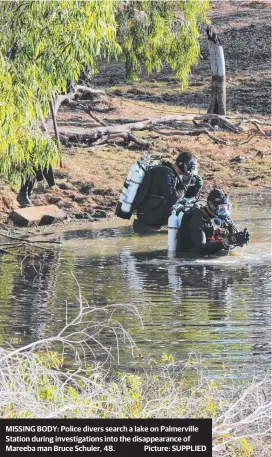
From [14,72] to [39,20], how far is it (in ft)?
2.38

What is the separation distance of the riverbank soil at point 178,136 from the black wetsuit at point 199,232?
13.7 feet

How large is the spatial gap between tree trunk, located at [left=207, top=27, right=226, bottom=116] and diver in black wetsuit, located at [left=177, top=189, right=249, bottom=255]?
13.9m

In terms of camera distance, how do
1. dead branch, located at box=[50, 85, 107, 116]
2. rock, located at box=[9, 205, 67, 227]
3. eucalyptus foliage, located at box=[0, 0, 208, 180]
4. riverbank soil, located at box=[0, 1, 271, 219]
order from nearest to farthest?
eucalyptus foliage, located at box=[0, 0, 208, 180], rock, located at box=[9, 205, 67, 227], riverbank soil, located at box=[0, 1, 271, 219], dead branch, located at box=[50, 85, 107, 116]

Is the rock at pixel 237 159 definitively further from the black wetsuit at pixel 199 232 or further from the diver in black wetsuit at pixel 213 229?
the diver in black wetsuit at pixel 213 229

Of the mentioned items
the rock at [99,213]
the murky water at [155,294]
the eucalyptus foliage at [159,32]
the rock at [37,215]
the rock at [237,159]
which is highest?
the eucalyptus foliage at [159,32]

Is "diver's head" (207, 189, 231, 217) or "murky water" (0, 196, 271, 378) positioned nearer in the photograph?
"murky water" (0, 196, 271, 378)

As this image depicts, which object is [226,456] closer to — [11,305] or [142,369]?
[142,369]

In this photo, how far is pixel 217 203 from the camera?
57.0ft

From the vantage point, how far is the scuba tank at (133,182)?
19.7m

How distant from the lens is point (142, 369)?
1173 centimetres

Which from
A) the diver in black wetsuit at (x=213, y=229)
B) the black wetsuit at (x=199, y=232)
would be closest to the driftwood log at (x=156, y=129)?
the black wetsuit at (x=199, y=232)

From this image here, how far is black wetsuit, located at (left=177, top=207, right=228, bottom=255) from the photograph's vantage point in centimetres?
1753

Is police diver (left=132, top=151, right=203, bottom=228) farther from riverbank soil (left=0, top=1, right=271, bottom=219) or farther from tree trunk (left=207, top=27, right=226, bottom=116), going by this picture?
tree trunk (left=207, top=27, right=226, bottom=116)

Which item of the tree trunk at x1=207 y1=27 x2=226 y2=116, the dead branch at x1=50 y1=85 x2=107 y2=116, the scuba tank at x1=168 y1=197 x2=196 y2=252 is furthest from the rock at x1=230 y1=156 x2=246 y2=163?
the scuba tank at x1=168 y1=197 x2=196 y2=252
